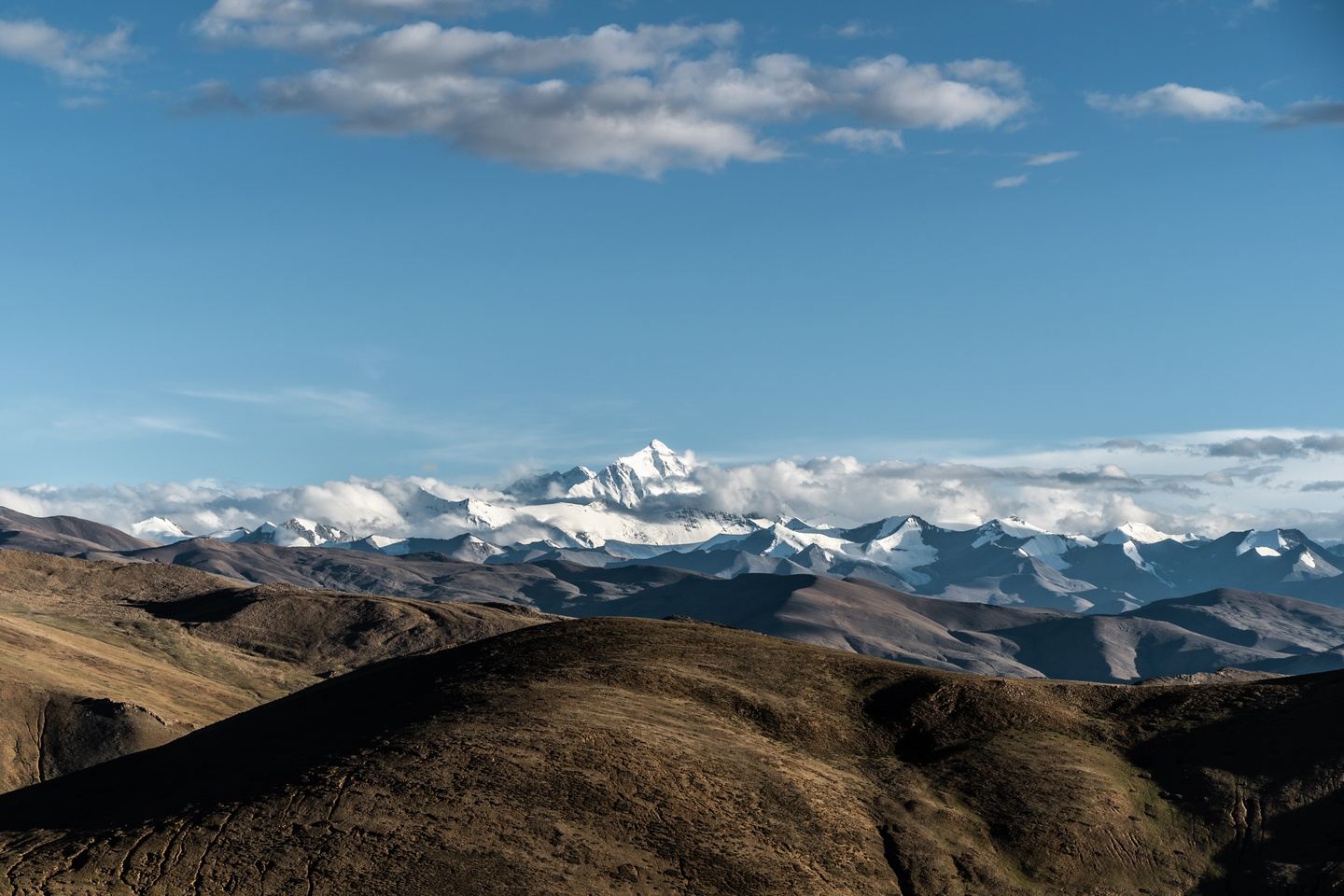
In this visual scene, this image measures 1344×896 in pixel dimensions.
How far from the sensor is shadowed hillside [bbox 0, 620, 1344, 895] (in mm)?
73562

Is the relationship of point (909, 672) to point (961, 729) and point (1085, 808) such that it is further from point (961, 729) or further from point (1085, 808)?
point (1085, 808)

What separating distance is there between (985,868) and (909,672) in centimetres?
3031

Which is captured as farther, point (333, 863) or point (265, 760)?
point (265, 760)

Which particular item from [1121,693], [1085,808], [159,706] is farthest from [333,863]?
[159,706]

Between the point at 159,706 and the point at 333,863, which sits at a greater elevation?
the point at 333,863

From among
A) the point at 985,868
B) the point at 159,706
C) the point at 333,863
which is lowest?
the point at 159,706

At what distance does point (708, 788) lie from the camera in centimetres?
8331

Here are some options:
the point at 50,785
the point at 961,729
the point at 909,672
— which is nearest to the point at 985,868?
the point at 961,729

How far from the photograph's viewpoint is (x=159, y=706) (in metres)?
184

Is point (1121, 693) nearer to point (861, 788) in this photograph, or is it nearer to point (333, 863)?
point (861, 788)

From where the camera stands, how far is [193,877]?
70.0 m

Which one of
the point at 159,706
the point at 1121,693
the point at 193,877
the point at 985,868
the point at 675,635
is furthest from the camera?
the point at 159,706

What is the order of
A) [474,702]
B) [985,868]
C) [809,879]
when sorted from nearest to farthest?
[809,879]
[985,868]
[474,702]

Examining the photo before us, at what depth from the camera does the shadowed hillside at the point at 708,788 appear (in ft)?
241
